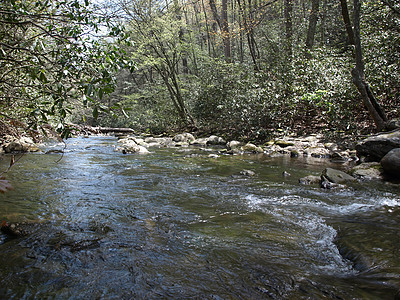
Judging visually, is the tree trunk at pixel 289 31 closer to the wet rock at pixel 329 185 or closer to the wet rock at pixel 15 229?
the wet rock at pixel 329 185

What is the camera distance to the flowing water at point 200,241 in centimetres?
226

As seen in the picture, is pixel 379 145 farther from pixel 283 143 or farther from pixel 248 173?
pixel 283 143

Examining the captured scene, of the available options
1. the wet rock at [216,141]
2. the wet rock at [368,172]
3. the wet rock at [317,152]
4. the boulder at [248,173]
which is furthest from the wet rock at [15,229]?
the wet rock at [216,141]

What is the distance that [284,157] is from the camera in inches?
370

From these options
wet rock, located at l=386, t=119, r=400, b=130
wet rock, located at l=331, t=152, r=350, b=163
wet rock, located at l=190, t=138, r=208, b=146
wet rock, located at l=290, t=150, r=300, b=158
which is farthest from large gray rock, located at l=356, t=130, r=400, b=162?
wet rock, located at l=190, t=138, r=208, b=146

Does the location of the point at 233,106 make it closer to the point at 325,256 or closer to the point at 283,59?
the point at 283,59

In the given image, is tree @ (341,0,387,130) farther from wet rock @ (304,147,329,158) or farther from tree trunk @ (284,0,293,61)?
tree trunk @ (284,0,293,61)

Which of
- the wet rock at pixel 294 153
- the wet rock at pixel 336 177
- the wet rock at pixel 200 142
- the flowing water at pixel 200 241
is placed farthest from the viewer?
the wet rock at pixel 200 142

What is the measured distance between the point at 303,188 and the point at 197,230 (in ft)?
9.52

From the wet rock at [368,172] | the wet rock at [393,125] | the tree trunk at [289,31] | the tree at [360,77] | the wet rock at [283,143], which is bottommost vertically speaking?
the wet rock at [368,172]

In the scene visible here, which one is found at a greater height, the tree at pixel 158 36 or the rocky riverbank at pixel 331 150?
the tree at pixel 158 36

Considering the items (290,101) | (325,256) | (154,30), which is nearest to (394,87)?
(290,101)

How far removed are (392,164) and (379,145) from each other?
141 centimetres

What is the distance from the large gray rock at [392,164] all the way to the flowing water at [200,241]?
63cm
